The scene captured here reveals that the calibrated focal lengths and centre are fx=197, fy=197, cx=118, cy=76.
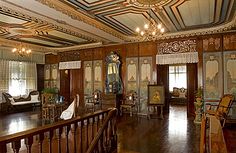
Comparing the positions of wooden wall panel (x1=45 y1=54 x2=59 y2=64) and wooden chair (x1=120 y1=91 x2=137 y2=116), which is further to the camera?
wooden wall panel (x1=45 y1=54 x2=59 y2=64)

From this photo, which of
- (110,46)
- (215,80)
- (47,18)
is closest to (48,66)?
(110,46)

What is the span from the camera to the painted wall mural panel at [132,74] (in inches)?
349

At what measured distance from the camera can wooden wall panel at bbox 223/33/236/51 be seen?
7.11m

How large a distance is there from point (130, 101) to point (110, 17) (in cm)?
397

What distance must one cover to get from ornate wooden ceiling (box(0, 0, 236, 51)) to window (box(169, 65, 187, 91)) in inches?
270

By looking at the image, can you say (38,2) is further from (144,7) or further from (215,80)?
(215,80)

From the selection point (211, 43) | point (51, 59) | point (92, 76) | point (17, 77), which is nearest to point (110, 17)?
point (211, 43)

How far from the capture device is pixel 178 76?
14.5 metres

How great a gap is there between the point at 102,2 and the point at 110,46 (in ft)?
15.9

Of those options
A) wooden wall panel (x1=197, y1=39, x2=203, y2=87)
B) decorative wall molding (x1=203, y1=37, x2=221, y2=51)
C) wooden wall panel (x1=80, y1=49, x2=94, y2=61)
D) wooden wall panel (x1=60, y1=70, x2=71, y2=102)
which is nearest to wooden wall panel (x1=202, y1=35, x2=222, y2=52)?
decorative wall molding (x1=203, y1=37, x2=221, y2=51)

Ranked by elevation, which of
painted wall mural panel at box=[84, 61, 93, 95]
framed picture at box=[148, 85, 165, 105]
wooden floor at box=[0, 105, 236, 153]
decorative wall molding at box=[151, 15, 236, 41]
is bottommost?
wooden floor at box=[0, 105, 236, 153]

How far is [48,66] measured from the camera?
39.3 ft

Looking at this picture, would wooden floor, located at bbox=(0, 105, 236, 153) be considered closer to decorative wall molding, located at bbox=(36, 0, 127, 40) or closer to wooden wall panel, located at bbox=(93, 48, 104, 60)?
decorative wall molding, located at bbox=(36, 0, 127, 40)

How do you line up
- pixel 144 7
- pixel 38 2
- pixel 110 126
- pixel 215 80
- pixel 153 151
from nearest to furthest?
pixel 110 126, pixel 153 151, pixel 38 2, pixel 144 7, pixel 215 80
